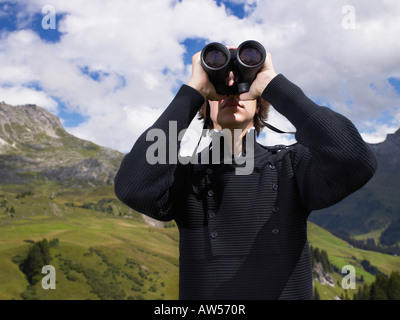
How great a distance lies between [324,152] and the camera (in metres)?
2.50

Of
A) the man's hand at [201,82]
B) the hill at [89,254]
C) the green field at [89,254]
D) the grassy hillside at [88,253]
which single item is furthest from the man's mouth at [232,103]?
the green field at [89,254]

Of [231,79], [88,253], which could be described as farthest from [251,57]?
[88,253]

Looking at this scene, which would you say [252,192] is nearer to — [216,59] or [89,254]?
[216,59]

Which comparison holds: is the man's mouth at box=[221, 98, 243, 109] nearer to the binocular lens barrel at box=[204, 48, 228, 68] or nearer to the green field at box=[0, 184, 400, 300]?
the binocular lens barrel at box=[204, 48, 228, 68]

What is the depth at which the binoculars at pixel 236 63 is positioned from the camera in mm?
3031

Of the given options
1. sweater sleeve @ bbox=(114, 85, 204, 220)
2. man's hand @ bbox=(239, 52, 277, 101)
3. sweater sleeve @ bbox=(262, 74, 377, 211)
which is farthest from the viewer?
man's hand @ bbox=(239, 52, 277, 101)

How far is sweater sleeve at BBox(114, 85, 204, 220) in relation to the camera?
2.74 m

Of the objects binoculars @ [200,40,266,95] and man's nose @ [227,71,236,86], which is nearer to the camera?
binoculars @ [200,40,266,95]

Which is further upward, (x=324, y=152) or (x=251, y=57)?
(x=251, y=57)

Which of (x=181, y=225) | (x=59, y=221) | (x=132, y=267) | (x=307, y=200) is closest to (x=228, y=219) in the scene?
(x=181, y=225)

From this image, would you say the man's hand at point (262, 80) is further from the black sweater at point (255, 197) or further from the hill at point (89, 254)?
the hill at point (89, 254)

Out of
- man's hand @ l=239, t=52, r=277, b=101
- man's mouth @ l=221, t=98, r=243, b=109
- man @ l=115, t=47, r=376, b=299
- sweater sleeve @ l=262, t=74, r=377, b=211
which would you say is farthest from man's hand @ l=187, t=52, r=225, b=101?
sweater sleeve @ l=262, t=74, r=377, b=211

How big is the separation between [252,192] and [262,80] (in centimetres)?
97
